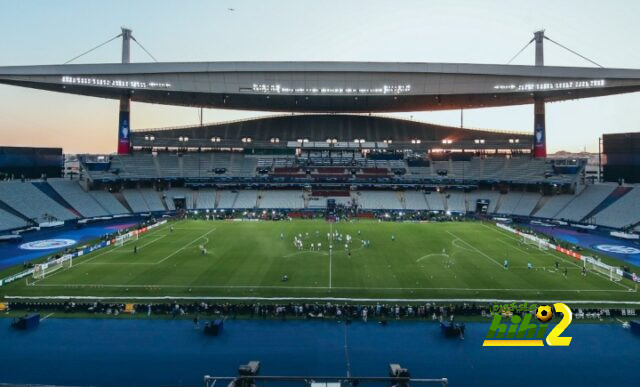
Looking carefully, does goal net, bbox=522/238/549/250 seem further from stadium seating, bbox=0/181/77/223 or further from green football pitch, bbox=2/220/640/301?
stadium seating, bbox=0/181/77/223

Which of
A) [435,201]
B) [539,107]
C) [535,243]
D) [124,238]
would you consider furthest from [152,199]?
[539,107]

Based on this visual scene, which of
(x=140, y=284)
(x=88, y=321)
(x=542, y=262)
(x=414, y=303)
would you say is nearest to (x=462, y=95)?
(x=542, y=262)

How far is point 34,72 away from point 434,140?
81.5 m

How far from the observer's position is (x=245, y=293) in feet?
98.0

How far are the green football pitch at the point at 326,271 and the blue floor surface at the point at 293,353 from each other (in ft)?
17.1

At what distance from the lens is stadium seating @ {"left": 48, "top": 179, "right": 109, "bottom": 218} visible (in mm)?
68625

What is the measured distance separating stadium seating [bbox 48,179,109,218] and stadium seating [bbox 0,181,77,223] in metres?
2.89

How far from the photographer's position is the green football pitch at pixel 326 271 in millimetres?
30203

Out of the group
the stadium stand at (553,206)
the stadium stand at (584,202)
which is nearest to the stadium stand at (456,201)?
the stadium stand at (553,206)

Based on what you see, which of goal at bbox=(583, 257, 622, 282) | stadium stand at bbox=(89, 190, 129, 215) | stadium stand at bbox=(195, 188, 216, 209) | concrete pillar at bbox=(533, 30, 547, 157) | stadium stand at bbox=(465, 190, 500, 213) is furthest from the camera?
stadium stand at bbox=(195, 188, 216, 209)

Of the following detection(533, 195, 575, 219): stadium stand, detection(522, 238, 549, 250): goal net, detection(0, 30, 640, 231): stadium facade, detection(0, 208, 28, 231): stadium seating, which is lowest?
detection(522, 238, 549, 250): goal net

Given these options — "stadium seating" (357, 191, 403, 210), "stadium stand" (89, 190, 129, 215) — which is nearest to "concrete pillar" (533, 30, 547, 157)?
"stadium seating" (357, 191, 403, 210)

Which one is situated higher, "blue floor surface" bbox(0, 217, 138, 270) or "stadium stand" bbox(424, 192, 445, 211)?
"stadium stand" bbox(424, 192, 445, 211)

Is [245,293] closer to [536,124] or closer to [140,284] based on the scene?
[140,284]
